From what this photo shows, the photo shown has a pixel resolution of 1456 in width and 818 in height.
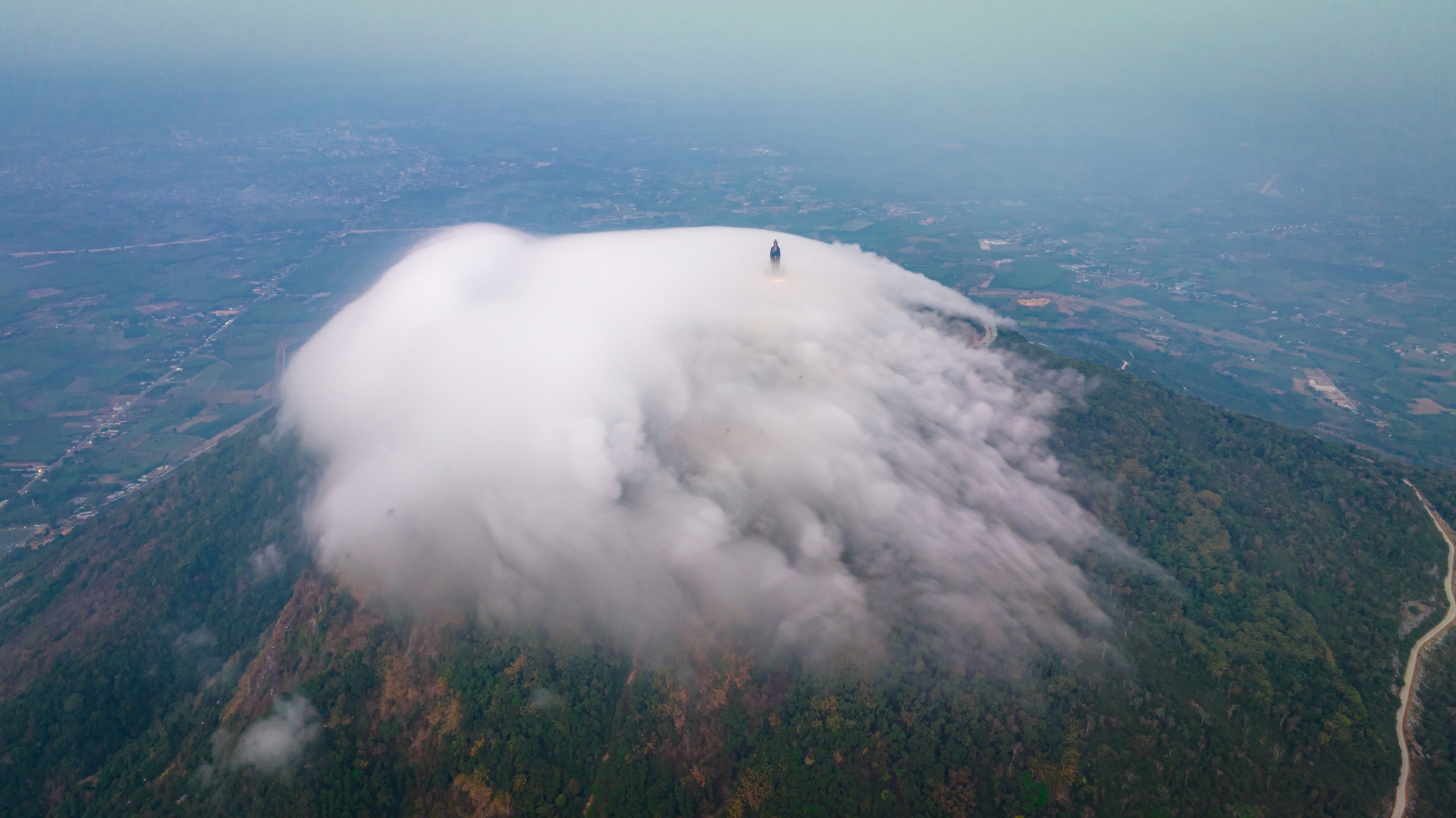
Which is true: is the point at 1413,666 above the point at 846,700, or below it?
above

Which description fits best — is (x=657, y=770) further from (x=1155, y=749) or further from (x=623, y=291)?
(x=623, y=291)

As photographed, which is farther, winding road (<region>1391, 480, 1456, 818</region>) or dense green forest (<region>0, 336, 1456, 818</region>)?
dense green forest (<region>0, 336, 1456, 818</region>)

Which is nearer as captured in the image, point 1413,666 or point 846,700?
point 846,700

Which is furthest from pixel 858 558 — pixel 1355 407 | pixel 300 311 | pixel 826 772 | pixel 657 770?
pixel 300 311

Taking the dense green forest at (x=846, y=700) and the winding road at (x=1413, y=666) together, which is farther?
the dense green forest at (x=846, y=700)
